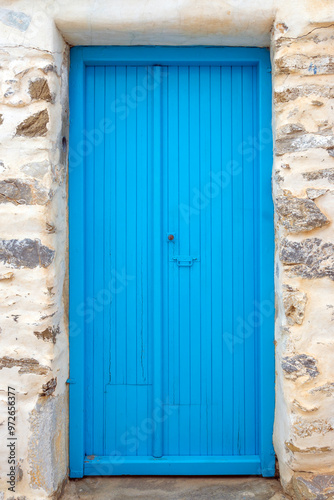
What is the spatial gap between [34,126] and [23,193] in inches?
13.6

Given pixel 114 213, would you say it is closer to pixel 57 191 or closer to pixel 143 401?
pixel 57 191

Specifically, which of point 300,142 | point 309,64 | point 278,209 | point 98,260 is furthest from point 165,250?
point 309,64

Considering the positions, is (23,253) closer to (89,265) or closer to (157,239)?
(89,265)

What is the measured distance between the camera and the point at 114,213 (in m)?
2.52

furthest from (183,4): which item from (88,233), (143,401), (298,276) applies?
(143,401)

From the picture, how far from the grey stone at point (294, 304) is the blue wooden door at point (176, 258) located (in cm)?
32

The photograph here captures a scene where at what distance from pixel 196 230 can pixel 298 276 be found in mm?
644

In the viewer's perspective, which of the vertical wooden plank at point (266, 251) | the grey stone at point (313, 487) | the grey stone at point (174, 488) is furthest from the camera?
the vertical wooden plank at point (266, 251)

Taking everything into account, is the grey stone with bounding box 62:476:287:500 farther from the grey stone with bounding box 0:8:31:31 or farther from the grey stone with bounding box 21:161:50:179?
the grey stone with bounding box 0:8:31:31

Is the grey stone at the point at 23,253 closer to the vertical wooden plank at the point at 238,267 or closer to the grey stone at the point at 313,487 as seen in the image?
the vertical wooden plank at the point at 238,267

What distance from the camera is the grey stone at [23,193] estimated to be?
2.18 m

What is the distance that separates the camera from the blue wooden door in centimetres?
251

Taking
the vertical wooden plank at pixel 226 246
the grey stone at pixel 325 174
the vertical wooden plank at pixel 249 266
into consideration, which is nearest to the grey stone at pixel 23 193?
the vertical wooden plank at pixel 226 246

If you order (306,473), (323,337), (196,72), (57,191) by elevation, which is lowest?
(306,473)
